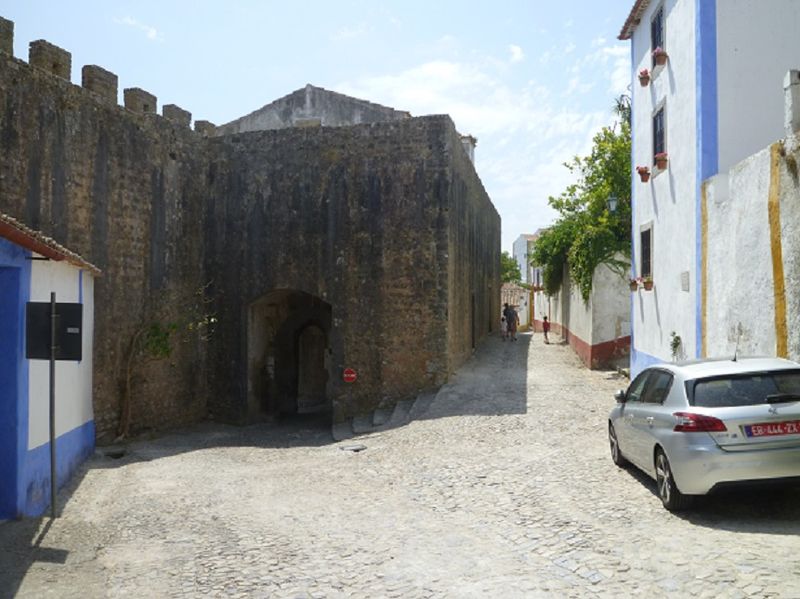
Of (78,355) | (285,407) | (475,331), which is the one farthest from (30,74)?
(475,331)

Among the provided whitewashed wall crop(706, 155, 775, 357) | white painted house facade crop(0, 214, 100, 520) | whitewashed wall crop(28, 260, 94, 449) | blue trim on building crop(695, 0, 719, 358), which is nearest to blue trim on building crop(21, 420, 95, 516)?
white painted house facade crop(0, 214, 100, 520)

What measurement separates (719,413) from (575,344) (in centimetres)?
1680

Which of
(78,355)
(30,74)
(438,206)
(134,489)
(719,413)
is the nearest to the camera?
(719,413)

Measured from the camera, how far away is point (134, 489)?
8625 millimetres

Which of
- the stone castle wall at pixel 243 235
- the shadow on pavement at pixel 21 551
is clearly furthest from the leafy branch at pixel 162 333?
the shadow on pavement at pixel 21 551

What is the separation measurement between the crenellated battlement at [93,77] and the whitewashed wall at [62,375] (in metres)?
3.72

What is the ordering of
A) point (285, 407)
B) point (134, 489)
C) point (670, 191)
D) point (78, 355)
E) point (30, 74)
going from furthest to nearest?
point (285, 407) < point (670, 191) < point (30, 74) < point (134, 489) < point (78, 355)

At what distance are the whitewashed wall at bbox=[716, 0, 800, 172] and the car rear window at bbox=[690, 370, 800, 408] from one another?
18.6 feet

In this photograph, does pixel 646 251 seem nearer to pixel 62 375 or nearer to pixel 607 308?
pixel 607 308

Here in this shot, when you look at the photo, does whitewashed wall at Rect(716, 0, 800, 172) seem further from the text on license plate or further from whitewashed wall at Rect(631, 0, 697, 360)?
the text on license plate

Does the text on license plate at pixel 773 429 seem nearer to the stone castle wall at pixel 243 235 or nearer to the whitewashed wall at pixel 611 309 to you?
the stone castle wall at pixel 243 235

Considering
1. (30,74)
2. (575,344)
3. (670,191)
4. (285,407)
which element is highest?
(30,74)

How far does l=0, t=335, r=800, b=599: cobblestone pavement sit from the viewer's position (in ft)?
16.7

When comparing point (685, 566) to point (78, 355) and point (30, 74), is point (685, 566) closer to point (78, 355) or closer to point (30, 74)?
point (78, 355)
